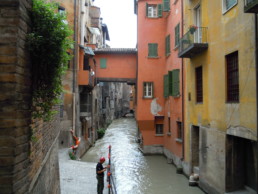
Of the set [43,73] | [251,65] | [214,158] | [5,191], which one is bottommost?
[214,158]

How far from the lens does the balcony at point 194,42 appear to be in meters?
12.2

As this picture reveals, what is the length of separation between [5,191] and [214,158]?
935 centimetres

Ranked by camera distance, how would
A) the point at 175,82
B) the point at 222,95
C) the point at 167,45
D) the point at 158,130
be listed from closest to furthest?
the point at 222,95 → the point at 175,82 → the point at 167,45 → the point at 158,130

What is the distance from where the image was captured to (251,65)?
27.1 feet

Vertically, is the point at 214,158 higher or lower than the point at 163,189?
higher

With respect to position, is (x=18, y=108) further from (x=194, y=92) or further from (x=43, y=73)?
(x=194, y=92)

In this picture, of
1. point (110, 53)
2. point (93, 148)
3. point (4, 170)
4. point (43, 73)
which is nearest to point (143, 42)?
point (110, 53)

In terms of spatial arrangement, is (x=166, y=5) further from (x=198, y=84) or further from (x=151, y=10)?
(x=198, y=84)

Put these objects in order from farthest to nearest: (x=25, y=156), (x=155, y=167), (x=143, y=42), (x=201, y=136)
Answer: (x=143, y=42)
(x=155, y=167)
(x=201, y=136)
(x=25, y=156)

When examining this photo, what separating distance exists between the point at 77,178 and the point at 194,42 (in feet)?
28.7

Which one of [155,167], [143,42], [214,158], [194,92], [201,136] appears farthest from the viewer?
[143,42]

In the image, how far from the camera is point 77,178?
40.1 feet

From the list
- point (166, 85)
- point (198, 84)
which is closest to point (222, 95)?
point (198, 84)

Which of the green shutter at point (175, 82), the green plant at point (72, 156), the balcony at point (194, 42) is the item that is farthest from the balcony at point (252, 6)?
the green plant at point (72, 156)
